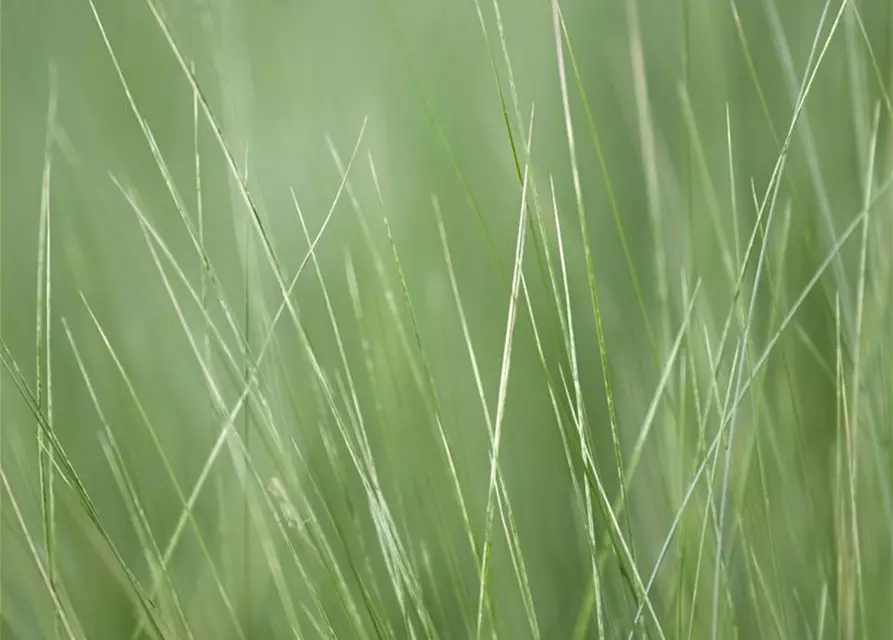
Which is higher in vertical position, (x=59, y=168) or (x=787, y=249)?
(x=59, y=168)

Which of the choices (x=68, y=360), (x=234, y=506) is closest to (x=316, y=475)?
(x=234, y=506)

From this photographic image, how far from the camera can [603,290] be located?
56cm

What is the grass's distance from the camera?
0.48m

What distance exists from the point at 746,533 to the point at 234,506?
0.31m

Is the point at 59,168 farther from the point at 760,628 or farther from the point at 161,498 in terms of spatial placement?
the point at 760,628

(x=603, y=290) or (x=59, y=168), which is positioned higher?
(x=59, y=168)

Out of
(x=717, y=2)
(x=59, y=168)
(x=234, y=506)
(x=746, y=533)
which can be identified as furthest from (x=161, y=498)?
(x=717, y=2)

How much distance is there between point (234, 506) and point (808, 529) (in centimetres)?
35

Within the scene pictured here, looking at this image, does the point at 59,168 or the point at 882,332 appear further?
the point at 59,168

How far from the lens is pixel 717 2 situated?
583mm

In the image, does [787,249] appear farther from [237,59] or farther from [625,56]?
[237,59]

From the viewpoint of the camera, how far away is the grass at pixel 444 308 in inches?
19.0

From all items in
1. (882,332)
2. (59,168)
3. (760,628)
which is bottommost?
(760,628)

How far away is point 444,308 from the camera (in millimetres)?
577
